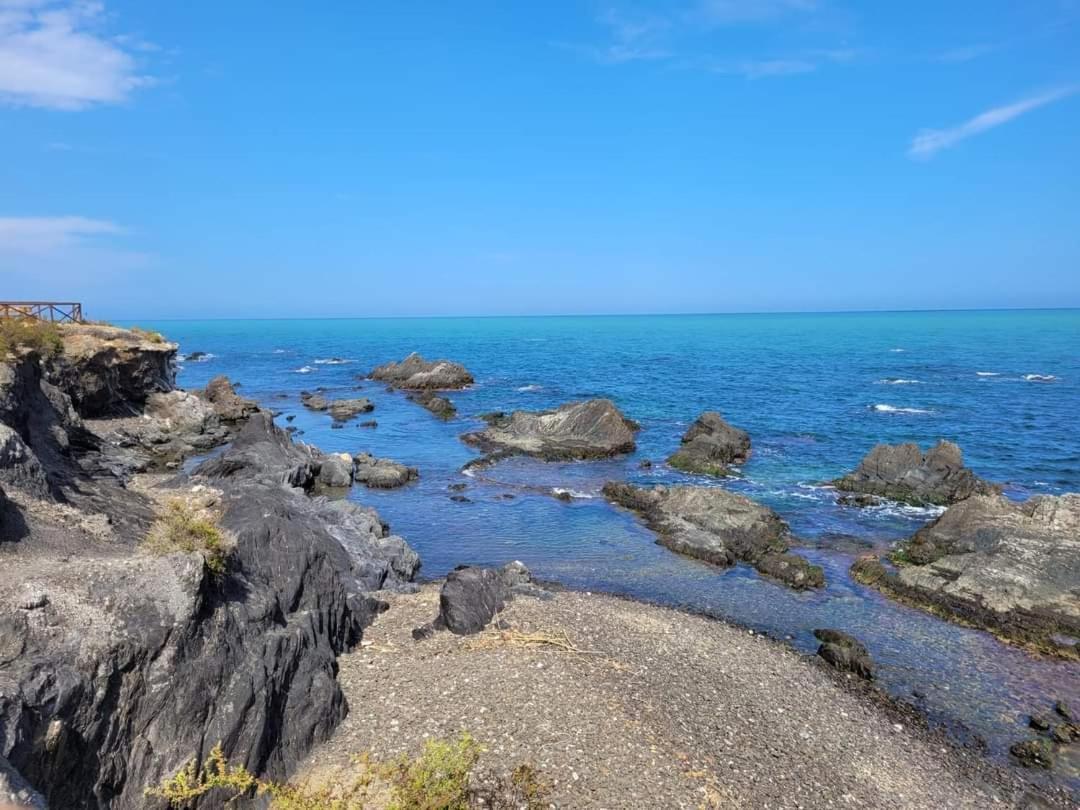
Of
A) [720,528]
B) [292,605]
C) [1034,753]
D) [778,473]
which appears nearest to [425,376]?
[778,473]

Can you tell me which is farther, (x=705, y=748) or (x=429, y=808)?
(x=705, y=748)

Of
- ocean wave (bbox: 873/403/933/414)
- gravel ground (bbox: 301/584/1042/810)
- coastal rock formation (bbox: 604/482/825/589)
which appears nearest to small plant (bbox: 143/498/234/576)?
gravel ground (bbox: 301/584/1042/810)

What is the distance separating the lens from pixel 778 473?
4788 cm

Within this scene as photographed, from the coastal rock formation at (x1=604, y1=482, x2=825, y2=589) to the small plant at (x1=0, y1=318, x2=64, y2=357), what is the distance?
3360 centimetres

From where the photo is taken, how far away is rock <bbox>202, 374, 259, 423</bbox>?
62188 mm

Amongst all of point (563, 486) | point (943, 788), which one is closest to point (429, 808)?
point (943, 788)

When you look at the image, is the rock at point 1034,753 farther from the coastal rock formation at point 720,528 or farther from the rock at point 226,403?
the rock at point 226,403

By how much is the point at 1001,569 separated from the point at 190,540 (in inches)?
1181

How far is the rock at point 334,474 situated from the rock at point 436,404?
25.6m

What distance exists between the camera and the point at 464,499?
41.4 m

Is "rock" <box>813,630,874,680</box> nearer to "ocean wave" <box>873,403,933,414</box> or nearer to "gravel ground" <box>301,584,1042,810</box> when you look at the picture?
"gravel ground" <box>301,584,1042,810</box>

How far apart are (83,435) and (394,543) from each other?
22472 millimetres

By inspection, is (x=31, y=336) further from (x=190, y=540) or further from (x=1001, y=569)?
(x=1001, y=569)

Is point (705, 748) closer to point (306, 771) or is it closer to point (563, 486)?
point (306, 771)
